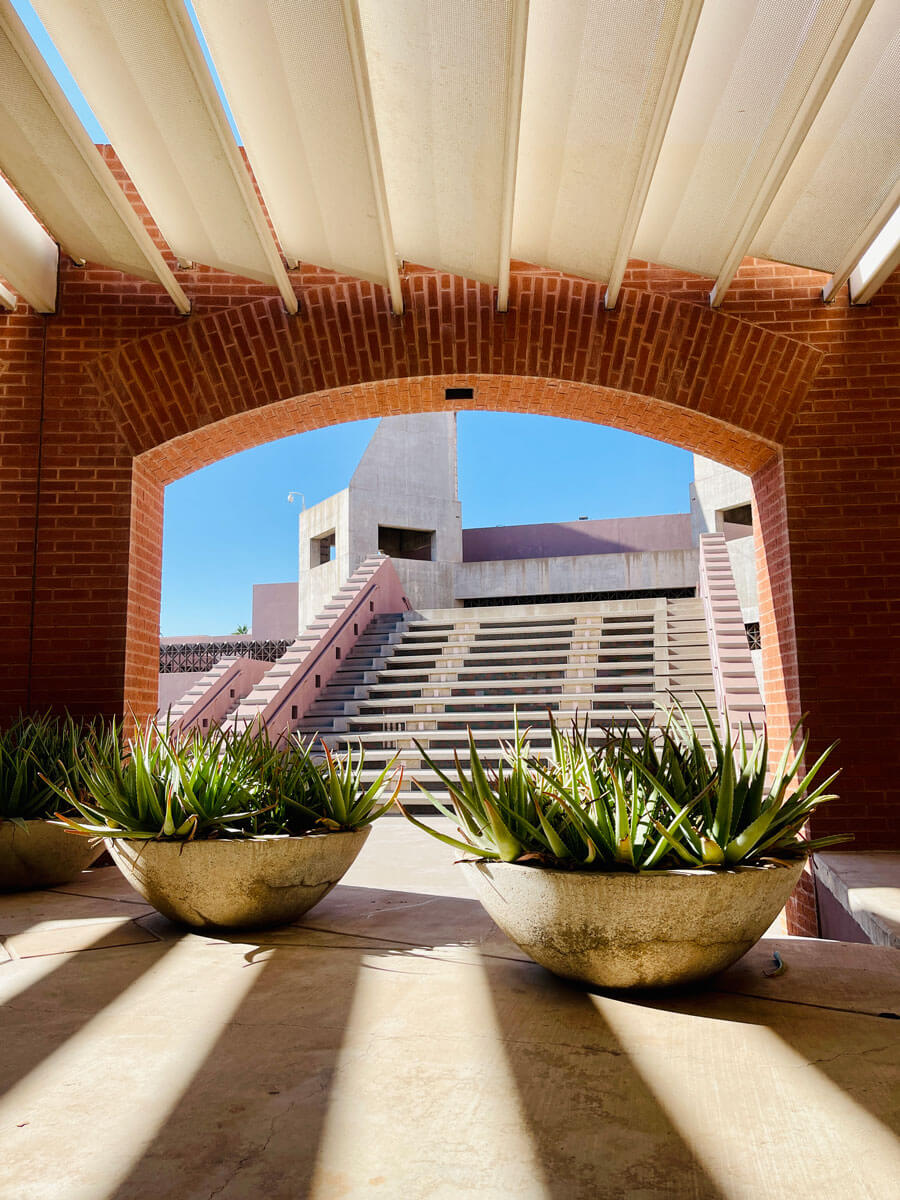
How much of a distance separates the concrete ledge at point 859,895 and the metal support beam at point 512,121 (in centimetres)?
378

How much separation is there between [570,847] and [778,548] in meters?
3.61

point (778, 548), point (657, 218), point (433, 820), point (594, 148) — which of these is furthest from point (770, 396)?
point (433, 820)

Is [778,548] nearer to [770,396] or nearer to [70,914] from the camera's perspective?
[770,396]

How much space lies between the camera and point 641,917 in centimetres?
241

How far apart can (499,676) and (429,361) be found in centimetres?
537

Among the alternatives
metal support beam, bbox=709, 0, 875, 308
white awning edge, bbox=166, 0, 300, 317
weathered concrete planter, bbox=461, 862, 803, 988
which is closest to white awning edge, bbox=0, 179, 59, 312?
white awning edge, bbox=166, 0, 300, 317

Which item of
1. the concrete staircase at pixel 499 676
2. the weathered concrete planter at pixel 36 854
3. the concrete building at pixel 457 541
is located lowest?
the weathered concrete planter at pixel 36 854

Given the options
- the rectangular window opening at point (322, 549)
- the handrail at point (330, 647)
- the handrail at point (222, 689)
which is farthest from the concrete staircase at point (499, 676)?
the rectangular window opening at point (322, 549)

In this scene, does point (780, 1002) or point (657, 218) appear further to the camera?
point (657, 218)

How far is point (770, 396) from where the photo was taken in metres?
5.52

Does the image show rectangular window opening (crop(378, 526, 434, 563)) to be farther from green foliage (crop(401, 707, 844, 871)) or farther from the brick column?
green foliage (crop(401, 707, 844, 871))

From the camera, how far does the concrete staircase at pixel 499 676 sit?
9094mm

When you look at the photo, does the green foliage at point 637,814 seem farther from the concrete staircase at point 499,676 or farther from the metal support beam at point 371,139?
the concrete staircase at point 499,676

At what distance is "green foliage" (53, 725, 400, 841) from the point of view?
3297 millimetres
